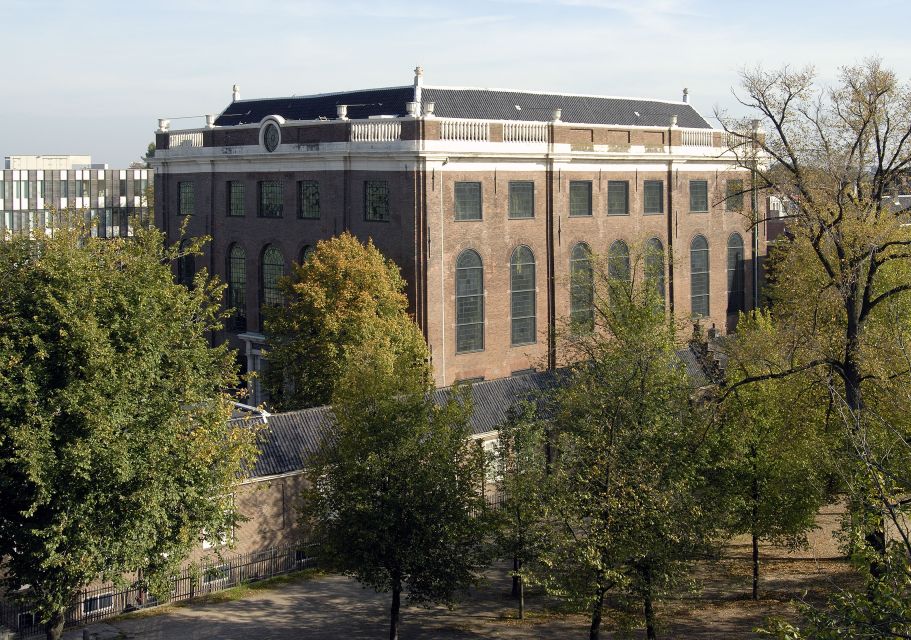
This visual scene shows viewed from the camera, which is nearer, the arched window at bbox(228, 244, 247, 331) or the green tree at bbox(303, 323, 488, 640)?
the green tree at bbox(303, 323, 488, 640)

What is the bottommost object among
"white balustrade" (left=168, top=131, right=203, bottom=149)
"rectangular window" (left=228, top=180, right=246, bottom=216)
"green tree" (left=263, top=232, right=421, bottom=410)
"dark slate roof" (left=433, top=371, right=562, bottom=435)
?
"dark slate roof" (left=433, top=371, right=562, bottom=435)

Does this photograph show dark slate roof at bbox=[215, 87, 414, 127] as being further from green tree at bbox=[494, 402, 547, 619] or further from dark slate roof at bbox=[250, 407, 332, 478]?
green tree at bbox=[494, 402, 547, 619]

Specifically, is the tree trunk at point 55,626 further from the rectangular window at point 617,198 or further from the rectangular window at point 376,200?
the rectangular window at point 617,198

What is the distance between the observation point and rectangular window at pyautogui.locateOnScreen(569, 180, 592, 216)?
62.2 m

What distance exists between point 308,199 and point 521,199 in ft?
37.9

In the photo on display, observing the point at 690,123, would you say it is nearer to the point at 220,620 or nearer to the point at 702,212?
the point at 702,212

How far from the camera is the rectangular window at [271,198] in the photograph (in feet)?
203

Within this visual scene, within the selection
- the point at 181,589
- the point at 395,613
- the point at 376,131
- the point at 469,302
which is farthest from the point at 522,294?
the point at 395,613

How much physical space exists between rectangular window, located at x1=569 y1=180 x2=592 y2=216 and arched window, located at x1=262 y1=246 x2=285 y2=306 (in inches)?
653

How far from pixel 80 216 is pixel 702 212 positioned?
48.6 m

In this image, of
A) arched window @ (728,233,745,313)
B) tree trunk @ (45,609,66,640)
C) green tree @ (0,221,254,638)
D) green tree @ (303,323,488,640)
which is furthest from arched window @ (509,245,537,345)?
tree trunk @ (45,609,66,640)

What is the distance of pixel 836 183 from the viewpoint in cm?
3444

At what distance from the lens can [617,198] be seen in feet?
A: 214

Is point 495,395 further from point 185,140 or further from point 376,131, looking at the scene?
point 185,140
